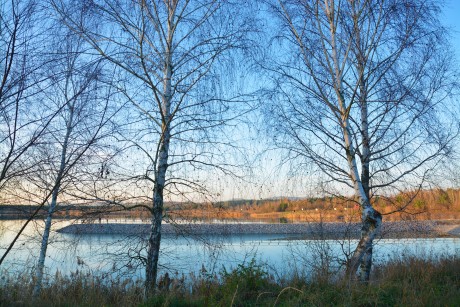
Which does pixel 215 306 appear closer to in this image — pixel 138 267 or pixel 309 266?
pixel 138 267

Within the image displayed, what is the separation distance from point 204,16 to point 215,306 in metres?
4.96

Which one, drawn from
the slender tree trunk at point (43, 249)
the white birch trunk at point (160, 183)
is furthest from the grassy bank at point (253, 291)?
the white birch trunk at point (160, 183)

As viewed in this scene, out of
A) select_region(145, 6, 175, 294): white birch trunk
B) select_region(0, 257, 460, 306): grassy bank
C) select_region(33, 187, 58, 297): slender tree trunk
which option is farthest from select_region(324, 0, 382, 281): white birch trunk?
select_region(33, 187, 58, 297): slender tree trunk

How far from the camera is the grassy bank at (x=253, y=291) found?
5453 millimetres

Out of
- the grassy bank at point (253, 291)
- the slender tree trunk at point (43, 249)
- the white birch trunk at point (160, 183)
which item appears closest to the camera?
the grassy bank at point (253, 291)

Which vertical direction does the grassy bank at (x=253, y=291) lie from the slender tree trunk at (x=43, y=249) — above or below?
below

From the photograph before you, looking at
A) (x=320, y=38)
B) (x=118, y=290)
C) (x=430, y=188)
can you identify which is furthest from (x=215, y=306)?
(x=320, y=38)

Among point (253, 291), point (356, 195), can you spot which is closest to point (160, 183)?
point (253, 291)

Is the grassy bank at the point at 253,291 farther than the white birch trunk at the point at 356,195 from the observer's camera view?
No

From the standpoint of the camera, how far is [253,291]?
605 centimetres

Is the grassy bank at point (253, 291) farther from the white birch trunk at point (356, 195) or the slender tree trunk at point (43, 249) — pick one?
the white birch trunk at point (356, 195)

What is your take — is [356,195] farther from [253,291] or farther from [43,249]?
[43,249]

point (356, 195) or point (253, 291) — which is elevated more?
point (356, 195)

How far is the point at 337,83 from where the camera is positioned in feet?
25.8
